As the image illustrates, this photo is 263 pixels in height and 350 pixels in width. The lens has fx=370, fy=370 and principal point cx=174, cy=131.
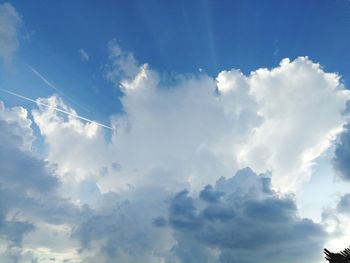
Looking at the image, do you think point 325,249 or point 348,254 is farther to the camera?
point 325,249

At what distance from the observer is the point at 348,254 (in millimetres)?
22047

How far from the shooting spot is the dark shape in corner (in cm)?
2214

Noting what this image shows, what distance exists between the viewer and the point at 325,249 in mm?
24406

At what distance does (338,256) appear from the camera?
2300 centimetres

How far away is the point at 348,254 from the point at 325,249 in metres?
2.44

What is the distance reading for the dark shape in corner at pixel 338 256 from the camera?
2214 centimetres
